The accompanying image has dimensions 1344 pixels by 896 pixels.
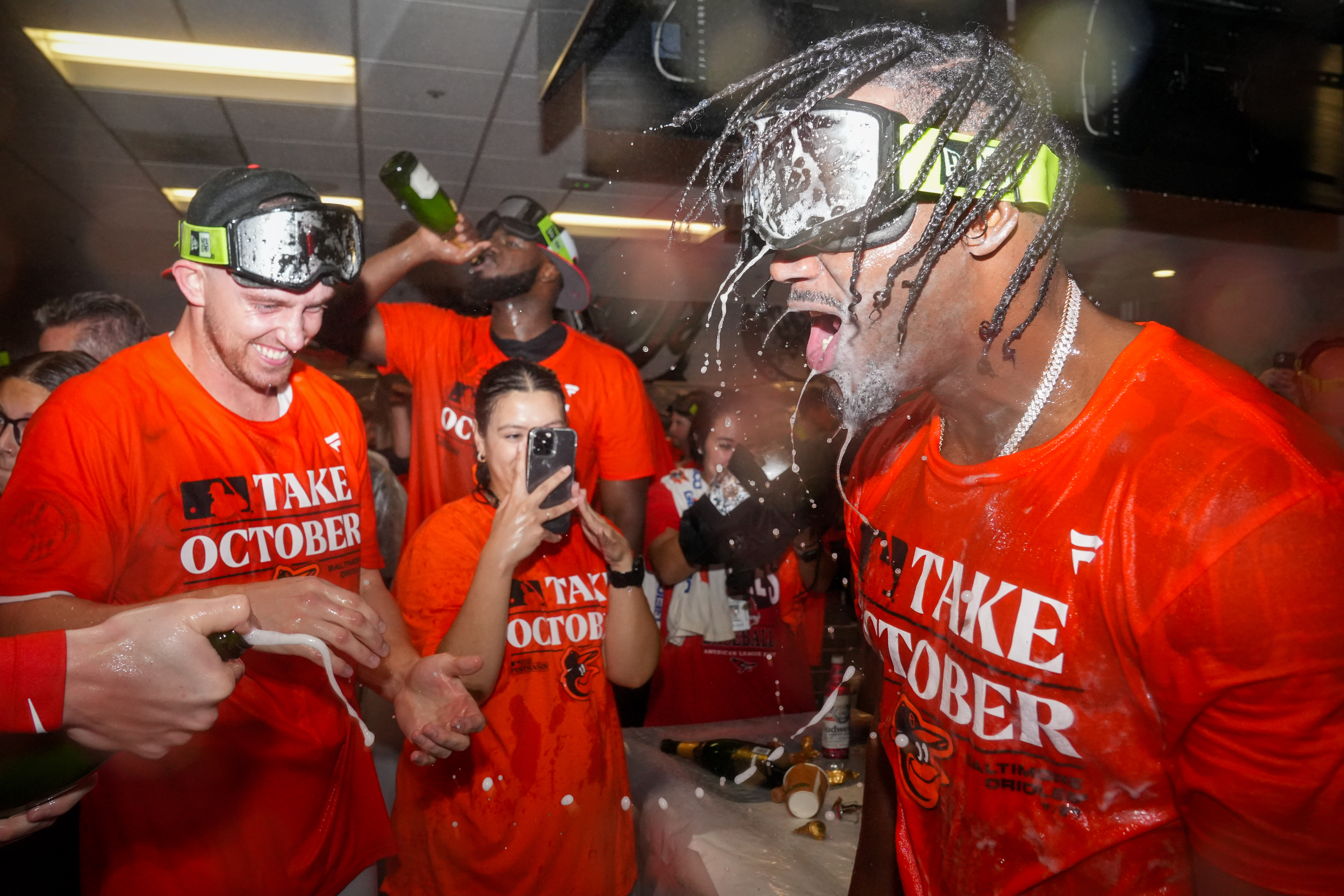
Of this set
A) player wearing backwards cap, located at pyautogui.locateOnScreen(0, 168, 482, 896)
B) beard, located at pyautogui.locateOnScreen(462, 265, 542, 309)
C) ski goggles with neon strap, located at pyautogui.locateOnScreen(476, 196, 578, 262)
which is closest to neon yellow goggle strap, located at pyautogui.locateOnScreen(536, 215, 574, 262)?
ski goggles with neon strap, located at pyautogui.locateOnScreen(476, 196, 578, 262)

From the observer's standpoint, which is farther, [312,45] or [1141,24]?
[312,45]

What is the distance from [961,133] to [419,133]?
611 cm

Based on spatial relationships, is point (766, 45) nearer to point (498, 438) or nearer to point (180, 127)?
point (498, 438)

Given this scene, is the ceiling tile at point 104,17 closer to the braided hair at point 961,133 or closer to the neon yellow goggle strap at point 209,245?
the neon yellow goggle strap at point 209,245

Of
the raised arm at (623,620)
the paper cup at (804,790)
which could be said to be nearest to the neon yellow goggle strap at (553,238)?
the raised arm at (623,620)

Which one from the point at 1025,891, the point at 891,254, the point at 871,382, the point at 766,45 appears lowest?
the point at 1025,891

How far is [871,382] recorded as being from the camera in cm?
143

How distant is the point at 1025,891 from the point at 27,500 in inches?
82.0

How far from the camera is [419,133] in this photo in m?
6.48

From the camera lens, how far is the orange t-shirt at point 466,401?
338cm

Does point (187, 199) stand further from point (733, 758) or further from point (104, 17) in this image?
point (733, 758)

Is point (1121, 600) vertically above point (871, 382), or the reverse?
point (871, 382)

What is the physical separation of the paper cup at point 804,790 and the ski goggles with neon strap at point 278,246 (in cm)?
206

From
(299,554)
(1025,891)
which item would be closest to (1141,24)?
(1025,891)
